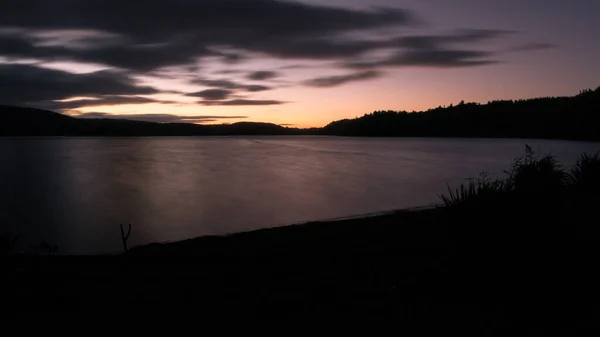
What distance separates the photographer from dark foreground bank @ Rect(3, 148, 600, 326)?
5.71 meters

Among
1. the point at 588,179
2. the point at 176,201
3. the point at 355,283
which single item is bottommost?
the point at 176,201

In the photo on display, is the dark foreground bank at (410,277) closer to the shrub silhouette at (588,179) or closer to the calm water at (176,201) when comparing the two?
the shrub silhouette at (588,179)

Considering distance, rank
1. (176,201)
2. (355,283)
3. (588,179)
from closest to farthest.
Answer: (355,283)
(588,179)
(176,201)

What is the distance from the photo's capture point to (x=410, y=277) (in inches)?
270

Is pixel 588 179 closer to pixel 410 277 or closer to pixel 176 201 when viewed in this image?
pixel 410 277

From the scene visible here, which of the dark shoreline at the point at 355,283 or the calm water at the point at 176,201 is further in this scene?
the calm water at the point at 176,201

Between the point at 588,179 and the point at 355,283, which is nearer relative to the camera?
the point at 355,283

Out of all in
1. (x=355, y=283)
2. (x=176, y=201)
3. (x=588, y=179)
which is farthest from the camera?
(x=176, y=201)

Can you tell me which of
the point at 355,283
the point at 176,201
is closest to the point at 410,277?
the point at 355,283

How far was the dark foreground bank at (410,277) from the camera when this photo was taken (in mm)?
5715

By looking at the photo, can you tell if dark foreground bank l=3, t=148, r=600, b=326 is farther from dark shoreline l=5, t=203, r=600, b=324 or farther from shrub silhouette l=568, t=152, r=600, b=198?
shrub silhouette l=568, t=152, r=600, b=198

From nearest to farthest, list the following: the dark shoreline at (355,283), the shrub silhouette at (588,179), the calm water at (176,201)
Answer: the dark shoreline at (355,283) < the shrub silhouette at (588,179) < the calm water at (176,201)

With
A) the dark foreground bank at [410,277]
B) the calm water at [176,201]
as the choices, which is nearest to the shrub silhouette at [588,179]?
the dark foreground bank at [410,277]

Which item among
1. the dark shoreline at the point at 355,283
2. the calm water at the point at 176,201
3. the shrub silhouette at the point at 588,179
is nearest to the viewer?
the dark shoreline at the point at 355,283
